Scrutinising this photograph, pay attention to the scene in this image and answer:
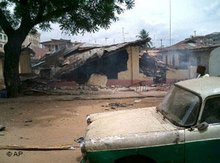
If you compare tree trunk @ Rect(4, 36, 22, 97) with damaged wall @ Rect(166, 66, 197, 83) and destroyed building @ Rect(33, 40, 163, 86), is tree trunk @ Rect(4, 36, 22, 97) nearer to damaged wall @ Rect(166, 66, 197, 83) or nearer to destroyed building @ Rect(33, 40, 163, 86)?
destroyed building @ Rect(33, 40, 163, 86)

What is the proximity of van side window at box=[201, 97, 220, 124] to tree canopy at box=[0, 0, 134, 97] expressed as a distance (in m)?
11.3

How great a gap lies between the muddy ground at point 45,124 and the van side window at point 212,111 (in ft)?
8.80

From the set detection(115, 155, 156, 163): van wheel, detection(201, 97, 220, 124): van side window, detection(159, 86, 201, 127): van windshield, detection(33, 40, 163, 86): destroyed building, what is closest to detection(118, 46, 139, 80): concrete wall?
detection(33, 40, 163, 86): destroyed building

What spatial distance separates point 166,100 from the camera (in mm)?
5129

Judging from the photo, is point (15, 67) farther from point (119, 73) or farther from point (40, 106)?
point (119, 73)

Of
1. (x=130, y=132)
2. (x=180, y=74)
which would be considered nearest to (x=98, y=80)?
(x=180, y=74)

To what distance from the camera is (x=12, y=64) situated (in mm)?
15469

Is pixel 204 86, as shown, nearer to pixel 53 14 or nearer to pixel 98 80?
pixel 53 14

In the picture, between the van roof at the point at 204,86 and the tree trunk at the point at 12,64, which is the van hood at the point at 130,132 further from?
the tree trunk at the point at 12,64

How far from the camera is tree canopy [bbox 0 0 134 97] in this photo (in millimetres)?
14938

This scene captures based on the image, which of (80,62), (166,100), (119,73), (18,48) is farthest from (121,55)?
(166,100)

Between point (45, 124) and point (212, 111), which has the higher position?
point (212, 111)

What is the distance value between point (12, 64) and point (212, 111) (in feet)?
42.0

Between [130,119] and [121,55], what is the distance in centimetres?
1851
